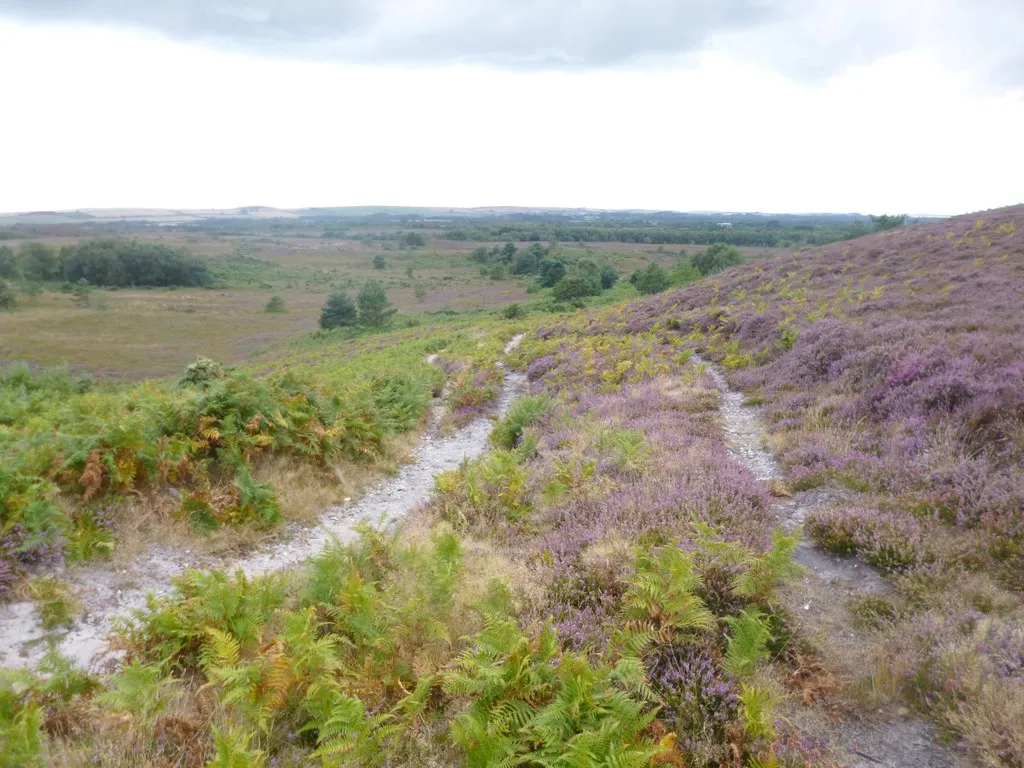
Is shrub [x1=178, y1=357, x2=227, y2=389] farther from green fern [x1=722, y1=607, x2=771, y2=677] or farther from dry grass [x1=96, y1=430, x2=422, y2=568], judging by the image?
green fern [x1=722, y1=607, x2=771, y2=677]

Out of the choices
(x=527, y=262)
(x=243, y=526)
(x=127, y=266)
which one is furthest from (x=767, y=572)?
(x=127, y=266)

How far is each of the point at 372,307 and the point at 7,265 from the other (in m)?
73.9

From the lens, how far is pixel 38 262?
95.6 metres

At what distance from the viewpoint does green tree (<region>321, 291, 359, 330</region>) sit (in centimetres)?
6122

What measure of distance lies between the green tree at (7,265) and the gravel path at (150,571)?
109 metres

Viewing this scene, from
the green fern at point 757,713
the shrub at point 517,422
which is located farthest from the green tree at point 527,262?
the green fern at point 757,713

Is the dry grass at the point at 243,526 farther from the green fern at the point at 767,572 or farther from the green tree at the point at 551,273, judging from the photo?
the green tree at the point at 551,273

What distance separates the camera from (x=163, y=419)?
8602 millimetres

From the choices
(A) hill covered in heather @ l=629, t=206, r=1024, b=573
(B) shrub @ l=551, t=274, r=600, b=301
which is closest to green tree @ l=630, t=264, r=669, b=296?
(B) shrub @ l=551, t=274, r=600, b=301

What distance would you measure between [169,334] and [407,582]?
66972 millimetres

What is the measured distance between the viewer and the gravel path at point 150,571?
16.9 feet

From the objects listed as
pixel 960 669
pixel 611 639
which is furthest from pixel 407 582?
pixel 960 669

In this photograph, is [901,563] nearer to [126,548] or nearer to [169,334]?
[126,548]

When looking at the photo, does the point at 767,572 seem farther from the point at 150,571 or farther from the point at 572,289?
the point at 572,289
